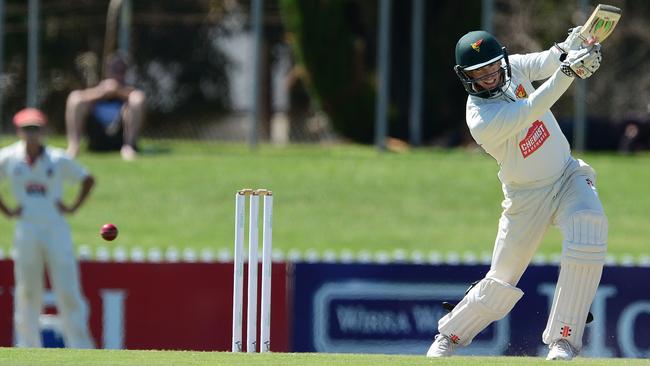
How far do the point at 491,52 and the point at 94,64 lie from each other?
10443 mm

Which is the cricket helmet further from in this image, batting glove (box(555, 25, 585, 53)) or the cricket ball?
the cricket ball

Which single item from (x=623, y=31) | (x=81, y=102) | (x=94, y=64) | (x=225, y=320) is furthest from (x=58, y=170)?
(x=623, y=31)

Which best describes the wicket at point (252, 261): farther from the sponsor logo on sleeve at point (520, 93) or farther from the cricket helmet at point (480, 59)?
the sponsor logo on sleeve at point (520, 93)

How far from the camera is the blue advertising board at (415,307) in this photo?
33.5 feet

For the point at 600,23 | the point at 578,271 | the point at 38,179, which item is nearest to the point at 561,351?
the point at 578,271

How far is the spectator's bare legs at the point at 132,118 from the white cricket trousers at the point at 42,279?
12.9 feet

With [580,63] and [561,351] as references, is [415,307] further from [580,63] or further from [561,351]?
[580,63]

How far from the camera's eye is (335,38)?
50.4 ft

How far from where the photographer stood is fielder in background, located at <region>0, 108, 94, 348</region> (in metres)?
10.1

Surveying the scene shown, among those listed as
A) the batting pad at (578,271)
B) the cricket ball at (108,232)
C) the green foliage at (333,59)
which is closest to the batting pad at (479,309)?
the batting pad at (578,271)

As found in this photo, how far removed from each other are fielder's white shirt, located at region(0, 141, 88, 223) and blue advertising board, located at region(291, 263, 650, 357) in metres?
1.78

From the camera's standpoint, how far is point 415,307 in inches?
408

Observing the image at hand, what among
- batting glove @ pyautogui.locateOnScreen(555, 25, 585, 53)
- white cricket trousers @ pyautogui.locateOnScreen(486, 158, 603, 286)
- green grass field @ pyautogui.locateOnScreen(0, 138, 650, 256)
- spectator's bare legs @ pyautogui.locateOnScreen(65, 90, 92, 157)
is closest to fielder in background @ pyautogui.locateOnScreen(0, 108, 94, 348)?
green grass field @ pyautogui.locateOnScreen(0, 138, 650, 256)

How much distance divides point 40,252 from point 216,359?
4385 mm
